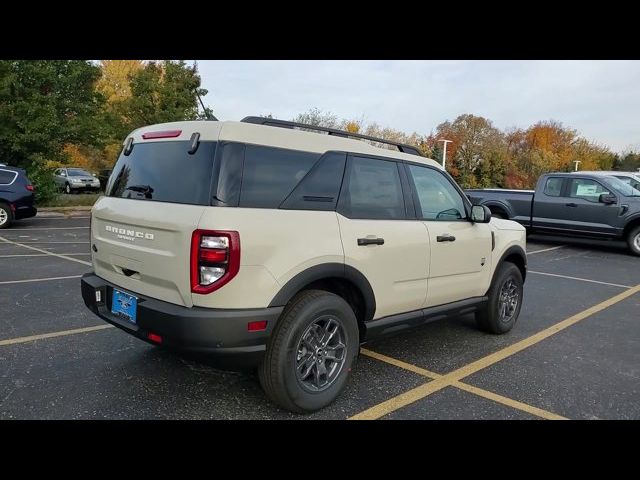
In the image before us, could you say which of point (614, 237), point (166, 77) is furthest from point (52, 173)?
point (614, 237)

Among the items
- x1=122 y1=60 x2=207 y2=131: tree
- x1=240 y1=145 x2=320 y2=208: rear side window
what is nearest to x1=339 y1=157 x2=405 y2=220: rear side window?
x1=240 y1=145 x2=320 y2=208: rear side window

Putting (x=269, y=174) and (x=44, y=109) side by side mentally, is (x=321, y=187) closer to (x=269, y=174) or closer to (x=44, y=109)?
(x=269, y=174)

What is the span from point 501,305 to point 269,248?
10.1 ft

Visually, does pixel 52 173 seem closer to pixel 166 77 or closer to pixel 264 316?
pixel 166 77

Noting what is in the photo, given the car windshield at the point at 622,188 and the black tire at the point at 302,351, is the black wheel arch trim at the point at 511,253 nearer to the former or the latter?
the black tire at the point at 302,351

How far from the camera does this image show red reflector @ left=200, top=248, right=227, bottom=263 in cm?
263

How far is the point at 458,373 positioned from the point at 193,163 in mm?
2677

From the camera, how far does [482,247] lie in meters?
4.49

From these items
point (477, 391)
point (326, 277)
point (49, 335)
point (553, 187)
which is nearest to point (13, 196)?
point (49, 335)

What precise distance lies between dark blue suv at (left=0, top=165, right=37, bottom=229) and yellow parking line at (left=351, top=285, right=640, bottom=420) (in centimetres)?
1227

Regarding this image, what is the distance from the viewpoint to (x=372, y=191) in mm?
3590

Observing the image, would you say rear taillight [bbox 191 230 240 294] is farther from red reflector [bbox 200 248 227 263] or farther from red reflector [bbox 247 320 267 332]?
red reflector [bbox 247 320 267 332]

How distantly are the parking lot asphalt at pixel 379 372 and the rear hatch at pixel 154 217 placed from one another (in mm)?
558

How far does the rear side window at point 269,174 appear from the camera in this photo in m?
2.84
